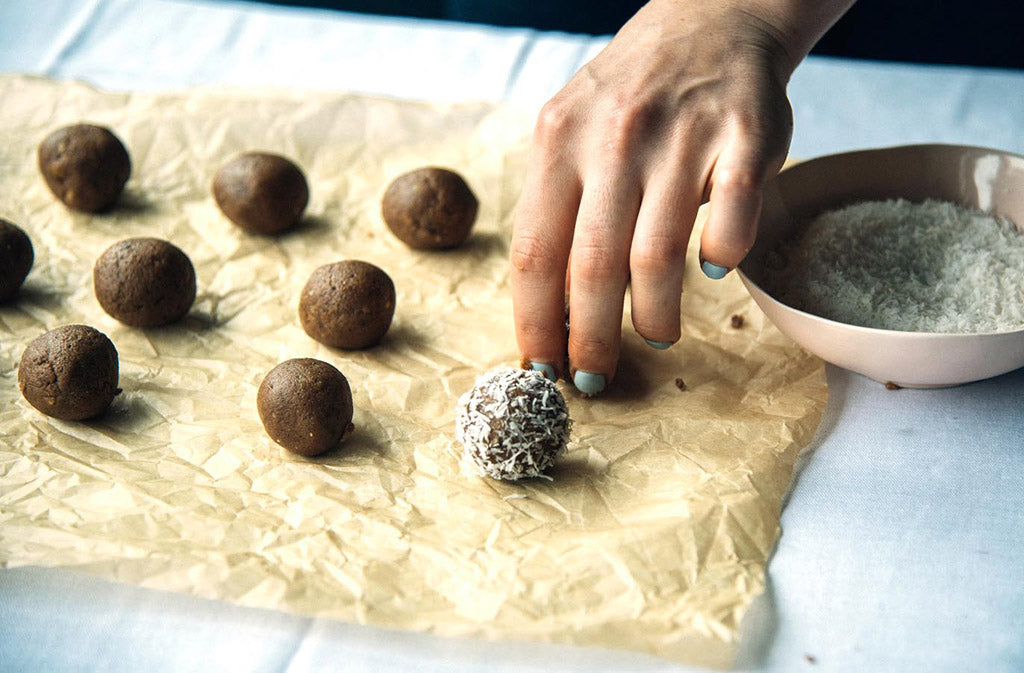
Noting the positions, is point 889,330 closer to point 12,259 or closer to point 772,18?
point 772,18

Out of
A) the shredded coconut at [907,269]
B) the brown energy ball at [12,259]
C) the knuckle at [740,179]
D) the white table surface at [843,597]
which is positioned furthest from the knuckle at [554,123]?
the brown energy ball at [12,259]

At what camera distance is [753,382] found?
183cm

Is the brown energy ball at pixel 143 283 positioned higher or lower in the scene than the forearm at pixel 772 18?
lower

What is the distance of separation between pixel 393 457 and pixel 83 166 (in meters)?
1.20

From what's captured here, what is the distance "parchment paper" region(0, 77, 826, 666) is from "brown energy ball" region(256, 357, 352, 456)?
4 centimetres

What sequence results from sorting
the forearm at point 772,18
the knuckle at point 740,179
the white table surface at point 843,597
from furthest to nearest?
the forearm at point 772,18 < the knuckle at point 740,179 < the white table surface at point 843,597

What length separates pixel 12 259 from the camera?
2.02 m

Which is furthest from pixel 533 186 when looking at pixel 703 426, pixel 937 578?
pixel 937 578

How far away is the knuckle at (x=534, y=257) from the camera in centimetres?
168

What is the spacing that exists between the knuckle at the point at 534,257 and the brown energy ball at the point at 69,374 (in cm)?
78

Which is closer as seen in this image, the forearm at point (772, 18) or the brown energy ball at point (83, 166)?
the forearm at point (772, 18)

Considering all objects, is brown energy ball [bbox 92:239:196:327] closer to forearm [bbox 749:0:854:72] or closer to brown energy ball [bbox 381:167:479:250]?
brown energy ball [bbox 381:167:479:250]

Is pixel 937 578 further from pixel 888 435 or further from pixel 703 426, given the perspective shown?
Answer: pixel 703 426

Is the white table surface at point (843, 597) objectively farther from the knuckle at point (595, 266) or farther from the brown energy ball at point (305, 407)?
the knuckle at point (595, 266)
